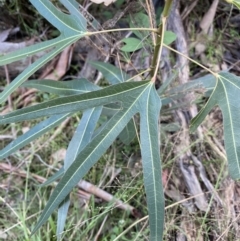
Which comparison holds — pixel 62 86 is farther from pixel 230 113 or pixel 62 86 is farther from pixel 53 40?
pixel 230 113

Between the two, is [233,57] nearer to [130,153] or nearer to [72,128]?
[130,153]

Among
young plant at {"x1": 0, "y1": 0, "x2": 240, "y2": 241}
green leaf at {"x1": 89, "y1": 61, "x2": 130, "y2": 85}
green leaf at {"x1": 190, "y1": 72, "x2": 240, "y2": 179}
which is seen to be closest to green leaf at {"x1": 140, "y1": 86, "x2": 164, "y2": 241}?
young plant at {"x1": 0, "y1": 0, "x2": 240, "y2": 241}

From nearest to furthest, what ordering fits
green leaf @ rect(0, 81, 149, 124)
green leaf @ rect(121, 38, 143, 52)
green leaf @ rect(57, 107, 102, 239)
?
green leaf @ rect(0, 81, 149, 124) → green leaf @ rect(57, 107, 102, 239) → green leaf @ rect(121, 38, 143, 52)

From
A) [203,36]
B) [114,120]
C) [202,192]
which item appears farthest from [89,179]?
[203,36]

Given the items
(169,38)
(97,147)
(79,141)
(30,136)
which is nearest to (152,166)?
(97,147)

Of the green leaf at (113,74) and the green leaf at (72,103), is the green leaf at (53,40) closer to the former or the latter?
the green leaf at (72,103)

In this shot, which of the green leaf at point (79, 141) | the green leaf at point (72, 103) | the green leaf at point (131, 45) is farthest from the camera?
the green leaf at point (131, 45)

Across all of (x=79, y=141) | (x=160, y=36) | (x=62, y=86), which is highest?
(x=160, y=36)

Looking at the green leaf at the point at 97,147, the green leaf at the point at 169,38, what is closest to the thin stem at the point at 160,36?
the green leaf at the point at 97,147

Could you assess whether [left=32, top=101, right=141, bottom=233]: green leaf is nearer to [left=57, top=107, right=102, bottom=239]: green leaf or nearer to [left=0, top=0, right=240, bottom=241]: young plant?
[left=0, top=0, right=240, bottom=241]: young plant
